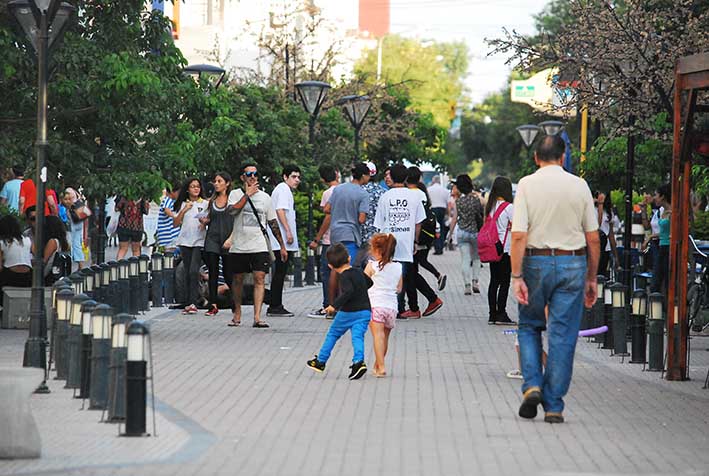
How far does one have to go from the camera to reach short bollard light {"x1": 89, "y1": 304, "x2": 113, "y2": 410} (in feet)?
34.5

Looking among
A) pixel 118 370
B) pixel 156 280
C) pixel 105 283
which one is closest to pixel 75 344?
pixel 118 370

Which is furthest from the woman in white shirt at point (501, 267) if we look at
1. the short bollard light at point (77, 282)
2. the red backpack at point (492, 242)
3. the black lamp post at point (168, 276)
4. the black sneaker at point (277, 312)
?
the short bollard light at point (77, 282)

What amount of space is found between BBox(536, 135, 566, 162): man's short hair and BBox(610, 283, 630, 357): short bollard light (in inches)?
202

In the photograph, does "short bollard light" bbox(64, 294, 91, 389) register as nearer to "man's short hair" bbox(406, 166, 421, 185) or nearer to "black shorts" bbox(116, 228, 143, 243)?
"man's short hair" bbox(406, 166, 421, 185)

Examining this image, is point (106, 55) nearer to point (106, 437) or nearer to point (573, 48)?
point (573, 48)

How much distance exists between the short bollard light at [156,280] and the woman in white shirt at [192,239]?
0.69 metres

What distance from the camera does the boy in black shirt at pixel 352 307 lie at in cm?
1273

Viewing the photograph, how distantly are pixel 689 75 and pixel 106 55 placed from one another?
6202mm

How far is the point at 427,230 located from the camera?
2006cm

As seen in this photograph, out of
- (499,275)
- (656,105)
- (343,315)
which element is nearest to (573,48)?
(656,105)

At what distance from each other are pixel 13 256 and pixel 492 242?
575 centimetres

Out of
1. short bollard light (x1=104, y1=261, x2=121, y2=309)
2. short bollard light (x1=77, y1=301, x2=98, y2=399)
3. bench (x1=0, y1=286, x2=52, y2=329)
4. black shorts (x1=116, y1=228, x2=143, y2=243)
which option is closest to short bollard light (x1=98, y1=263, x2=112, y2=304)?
short bollard light (x1=104, y1=261, x2=121, y2=309)

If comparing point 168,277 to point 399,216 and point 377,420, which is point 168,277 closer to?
point 399,216

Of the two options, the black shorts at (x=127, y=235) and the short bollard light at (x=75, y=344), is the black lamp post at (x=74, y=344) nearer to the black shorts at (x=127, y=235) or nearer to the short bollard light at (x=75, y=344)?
the short bollard light at (x=75, y=344)
